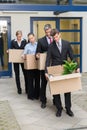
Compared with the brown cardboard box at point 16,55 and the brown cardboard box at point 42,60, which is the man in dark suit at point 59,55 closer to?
the brown cardboard box at point 42,60

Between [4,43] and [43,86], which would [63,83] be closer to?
[43,86]

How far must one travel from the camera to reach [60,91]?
6.95 m

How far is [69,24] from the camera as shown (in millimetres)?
13766

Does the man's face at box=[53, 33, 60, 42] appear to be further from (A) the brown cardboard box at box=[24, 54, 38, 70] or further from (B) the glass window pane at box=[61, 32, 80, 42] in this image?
(B) the glass window pane at box=[61, 32, 80, 42]

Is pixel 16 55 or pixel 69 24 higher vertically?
pixel 69 24

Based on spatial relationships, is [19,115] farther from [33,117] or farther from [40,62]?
[40,62]

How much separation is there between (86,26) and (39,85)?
220 inches

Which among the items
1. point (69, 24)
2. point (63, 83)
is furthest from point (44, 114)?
point (69, 24)

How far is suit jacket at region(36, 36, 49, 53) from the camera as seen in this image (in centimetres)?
796

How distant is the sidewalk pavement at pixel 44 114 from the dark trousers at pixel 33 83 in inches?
9.0

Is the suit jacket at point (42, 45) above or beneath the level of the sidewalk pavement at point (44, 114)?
above

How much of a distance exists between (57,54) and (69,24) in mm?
6719

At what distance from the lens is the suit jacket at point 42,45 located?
7965 mm

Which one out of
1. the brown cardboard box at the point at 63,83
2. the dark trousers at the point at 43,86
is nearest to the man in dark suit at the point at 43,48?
the dark trousers at the point at 43,86
